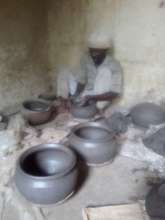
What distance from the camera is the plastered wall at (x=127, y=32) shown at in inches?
123

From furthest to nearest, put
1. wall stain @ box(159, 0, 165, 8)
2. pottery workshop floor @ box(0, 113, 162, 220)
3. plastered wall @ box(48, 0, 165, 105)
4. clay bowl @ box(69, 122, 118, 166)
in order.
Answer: plastered wall @ box(48, 0, 165, 105)
wall stain @ box(159, 0, 165, 8)
clay bowl @ box(69, 122, 118, 166)
pottery workshop floor @ box(0, 113, 162, 220)

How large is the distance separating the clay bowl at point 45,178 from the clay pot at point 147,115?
119 centimetres

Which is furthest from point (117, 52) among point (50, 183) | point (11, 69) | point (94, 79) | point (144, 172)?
point (50, 183)

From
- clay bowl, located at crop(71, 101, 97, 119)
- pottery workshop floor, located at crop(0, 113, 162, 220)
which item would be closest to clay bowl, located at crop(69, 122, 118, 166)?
pottery workshop floor, located at crop(0, 113, 162, 220)

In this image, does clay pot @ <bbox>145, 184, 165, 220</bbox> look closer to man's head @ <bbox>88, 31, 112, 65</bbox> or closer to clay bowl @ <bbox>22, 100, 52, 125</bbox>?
clay bowl @ <bbox>22, 100, 52, 125</bbox>

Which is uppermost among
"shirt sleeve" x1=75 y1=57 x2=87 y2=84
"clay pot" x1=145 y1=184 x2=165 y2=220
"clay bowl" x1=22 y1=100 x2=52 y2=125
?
"shirt sleeve" x1=75 y1=57 x2=87 y2=84

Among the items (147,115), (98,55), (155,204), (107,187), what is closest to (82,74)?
(98,55)

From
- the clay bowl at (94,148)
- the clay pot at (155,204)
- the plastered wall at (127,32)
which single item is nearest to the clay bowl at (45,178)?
the clay bowl at (94,148)

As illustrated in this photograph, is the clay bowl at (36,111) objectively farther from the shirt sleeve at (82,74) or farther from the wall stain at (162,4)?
the wall stain at (162,4)

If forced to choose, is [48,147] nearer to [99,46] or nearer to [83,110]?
[83,110]

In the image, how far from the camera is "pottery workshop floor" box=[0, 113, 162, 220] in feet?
6.40

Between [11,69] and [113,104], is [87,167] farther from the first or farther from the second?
[11,69]

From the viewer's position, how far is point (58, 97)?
358 centimetres

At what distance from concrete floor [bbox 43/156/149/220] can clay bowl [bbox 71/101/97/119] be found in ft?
2.43
